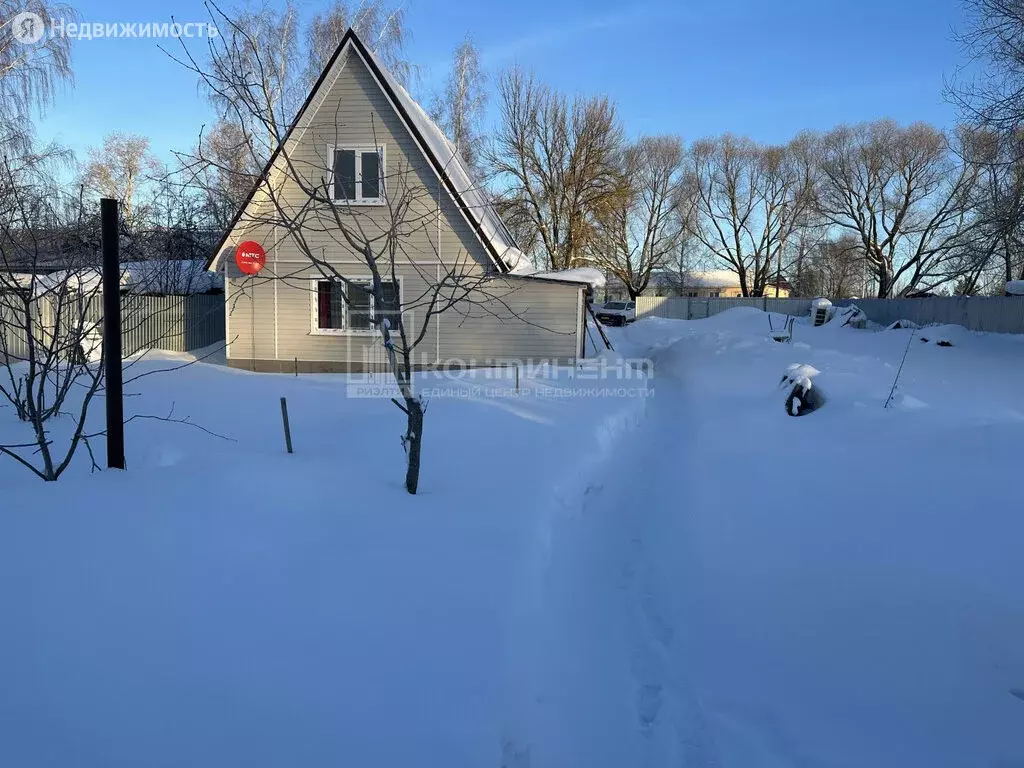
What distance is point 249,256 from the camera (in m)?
13.8

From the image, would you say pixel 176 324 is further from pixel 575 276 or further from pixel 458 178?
pixel 575 276

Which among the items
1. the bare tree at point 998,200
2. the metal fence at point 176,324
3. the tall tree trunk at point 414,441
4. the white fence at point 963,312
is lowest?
the tall tree trunk at point 414,441

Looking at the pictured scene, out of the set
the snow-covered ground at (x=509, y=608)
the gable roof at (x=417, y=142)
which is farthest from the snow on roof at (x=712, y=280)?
the snow-covered ground at (x=509, y=608)

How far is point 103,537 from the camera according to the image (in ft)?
12.2

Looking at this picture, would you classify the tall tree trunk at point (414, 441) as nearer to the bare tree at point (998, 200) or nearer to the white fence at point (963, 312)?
the bare tree at point (998, 200)

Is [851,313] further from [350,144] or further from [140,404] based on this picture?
[140,404]

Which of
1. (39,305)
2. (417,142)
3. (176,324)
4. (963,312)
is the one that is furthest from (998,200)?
(176,324)

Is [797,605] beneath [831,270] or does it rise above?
beneath

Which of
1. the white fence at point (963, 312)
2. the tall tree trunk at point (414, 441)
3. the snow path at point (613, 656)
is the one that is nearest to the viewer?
the snow path at point (613, 656)

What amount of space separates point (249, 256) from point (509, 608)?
12121 mm

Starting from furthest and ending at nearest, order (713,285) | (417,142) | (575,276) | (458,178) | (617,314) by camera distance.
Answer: (713,285) < (617,314) < (458,178) < (575,276) < (417,142)

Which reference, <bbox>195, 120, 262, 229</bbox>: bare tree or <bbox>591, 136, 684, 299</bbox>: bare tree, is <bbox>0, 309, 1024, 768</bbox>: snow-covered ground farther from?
Answer: <bbox>591, 136, 684, 299</bbox>: bare tree

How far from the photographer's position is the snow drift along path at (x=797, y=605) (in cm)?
313

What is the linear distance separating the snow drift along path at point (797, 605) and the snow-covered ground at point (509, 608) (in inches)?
0.8
